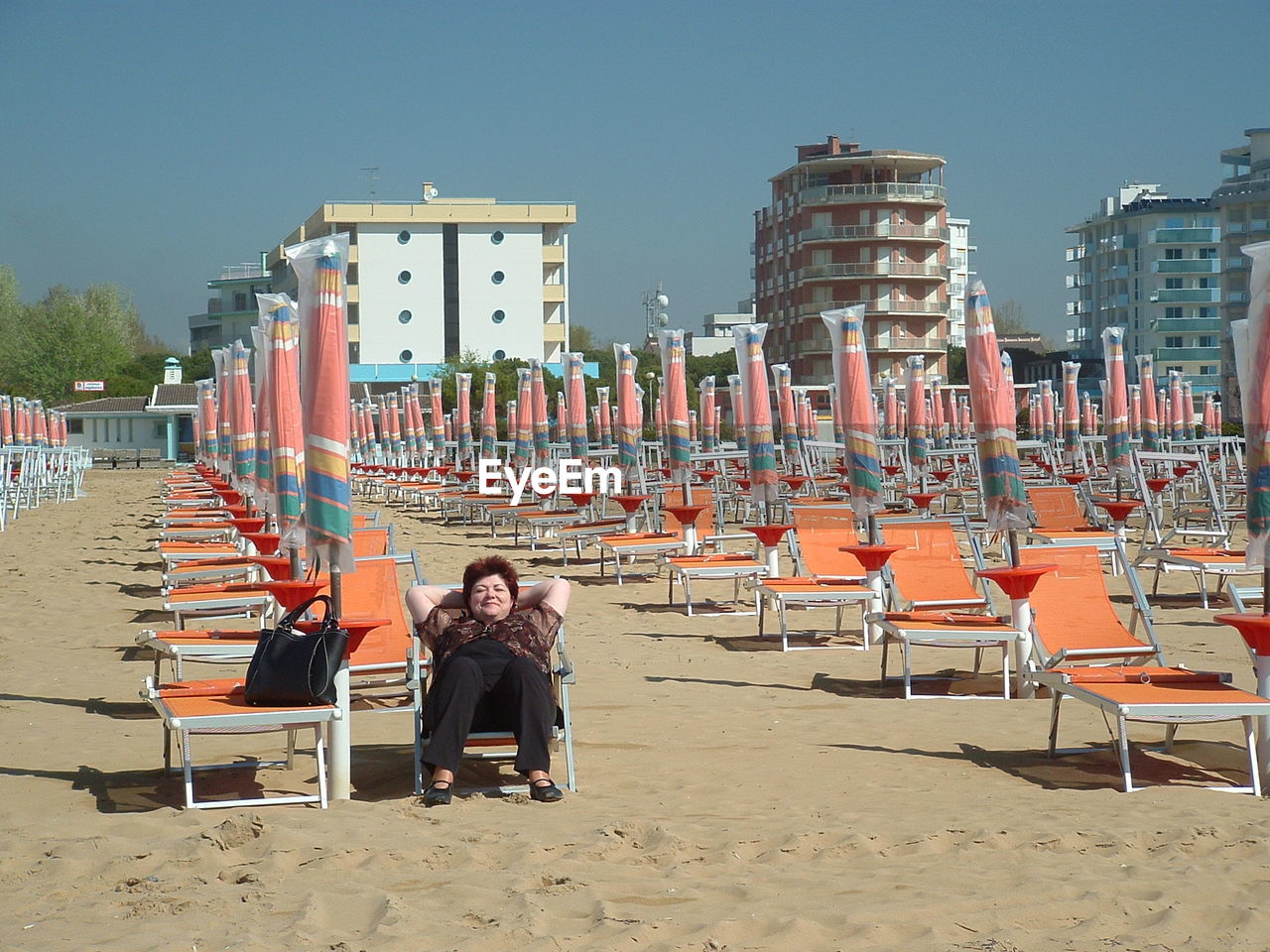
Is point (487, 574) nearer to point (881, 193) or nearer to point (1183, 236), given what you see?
point (881, 193)

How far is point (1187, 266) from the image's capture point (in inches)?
3465

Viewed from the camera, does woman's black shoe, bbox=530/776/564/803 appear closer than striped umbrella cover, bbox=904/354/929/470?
Yes

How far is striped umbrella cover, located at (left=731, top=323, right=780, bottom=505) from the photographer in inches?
465

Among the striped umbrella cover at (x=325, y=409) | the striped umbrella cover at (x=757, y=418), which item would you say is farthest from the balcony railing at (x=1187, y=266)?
the striped umbrella cover at (x=325, y=409)

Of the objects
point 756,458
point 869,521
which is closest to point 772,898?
point 869,521

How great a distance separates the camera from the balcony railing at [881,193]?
218 ft

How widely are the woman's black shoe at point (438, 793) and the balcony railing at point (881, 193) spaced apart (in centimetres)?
6420

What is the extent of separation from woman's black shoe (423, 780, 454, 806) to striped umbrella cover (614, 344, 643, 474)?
1102 centimetres

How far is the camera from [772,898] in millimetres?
3850

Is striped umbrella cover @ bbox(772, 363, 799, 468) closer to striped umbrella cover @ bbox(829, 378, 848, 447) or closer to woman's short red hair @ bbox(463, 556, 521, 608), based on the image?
striped umbrella cover @ bbox(829, 378, 848, 447)

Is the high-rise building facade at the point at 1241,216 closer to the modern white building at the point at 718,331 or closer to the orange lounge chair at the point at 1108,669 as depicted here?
the modern white building at the point at 718,331

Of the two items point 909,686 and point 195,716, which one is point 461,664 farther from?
point 909,686

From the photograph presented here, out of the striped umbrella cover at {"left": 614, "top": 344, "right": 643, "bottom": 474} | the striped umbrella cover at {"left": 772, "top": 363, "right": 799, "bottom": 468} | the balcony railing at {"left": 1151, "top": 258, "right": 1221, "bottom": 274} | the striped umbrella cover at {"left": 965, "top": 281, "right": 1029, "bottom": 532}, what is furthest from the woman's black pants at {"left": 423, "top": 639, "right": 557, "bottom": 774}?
the balcony railing at {"left": 1151, "top": 258, "right": 1221, "bottom": 274}

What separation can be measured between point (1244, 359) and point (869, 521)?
322 centimetres
